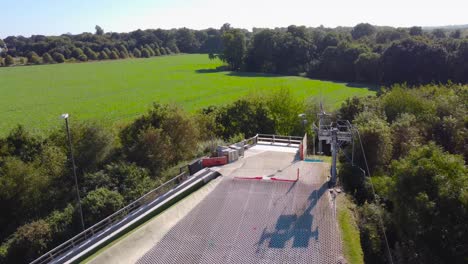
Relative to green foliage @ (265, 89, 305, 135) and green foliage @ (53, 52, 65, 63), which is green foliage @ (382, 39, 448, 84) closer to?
green foliage @ (265, 89, 305, 135)

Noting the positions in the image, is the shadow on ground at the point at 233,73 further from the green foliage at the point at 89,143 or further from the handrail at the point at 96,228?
the handrail at the point at 96,228

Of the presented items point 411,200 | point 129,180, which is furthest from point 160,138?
point 411,200

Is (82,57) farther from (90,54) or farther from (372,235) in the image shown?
(372,235)

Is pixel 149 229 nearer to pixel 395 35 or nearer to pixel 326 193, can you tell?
pixel 326 193

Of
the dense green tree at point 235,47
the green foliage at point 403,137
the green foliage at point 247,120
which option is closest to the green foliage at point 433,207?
the green foliage at point 403,137

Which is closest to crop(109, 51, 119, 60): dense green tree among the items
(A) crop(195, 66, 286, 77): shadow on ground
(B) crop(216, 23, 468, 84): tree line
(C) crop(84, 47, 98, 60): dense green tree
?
(C) crop(84, 47, 98, 60): dense green tree
